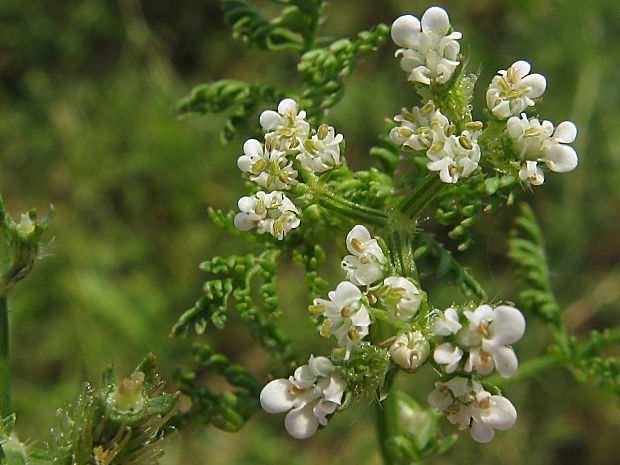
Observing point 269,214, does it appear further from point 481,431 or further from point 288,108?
point 481,431

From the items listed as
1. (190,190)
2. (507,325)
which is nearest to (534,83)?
(507,325)

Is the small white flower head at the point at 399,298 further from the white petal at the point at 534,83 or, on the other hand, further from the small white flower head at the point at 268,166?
the white petal at the point at 534,83

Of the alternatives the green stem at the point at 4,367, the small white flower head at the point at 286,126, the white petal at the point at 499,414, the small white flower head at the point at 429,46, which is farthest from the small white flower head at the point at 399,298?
the green stem at the point at 4,367

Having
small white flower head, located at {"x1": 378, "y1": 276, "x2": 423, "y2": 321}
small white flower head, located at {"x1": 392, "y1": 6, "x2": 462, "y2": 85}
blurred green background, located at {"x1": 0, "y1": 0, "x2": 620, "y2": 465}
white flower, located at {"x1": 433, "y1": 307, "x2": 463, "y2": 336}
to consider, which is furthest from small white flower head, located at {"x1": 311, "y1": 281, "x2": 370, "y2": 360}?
blurred green background, located at {"x1": 0, "y1": 0, "x2": 620, "y2": 465}

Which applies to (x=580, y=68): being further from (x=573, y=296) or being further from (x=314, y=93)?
(x=314, y=93)

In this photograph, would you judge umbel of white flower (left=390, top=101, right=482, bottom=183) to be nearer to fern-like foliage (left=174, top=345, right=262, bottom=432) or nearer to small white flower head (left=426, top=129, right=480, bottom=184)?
small white flower head (left=426, top=129, right=480, bottom=184)

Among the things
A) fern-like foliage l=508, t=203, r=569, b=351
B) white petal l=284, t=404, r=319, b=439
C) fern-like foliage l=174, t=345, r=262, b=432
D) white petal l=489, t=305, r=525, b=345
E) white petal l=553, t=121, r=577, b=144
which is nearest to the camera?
white petal l=489, t=305, r=525, b=345

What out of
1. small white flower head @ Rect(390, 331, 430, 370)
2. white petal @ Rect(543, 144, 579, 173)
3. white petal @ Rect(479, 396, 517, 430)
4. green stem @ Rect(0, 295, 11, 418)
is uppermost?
white petal @ Rect(543, 144, 579, 173)

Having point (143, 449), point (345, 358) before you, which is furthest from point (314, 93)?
point (143, 449)
